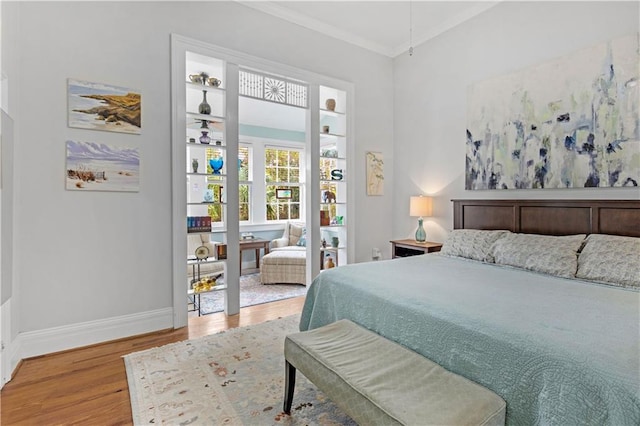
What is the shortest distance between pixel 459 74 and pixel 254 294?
11.8ft

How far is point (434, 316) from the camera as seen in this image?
5.30ft

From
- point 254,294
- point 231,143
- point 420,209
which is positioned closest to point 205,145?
point 231,143

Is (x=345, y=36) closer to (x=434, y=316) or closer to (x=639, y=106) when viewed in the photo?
(x=639, y=106)

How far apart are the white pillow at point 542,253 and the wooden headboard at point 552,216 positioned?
0.22m

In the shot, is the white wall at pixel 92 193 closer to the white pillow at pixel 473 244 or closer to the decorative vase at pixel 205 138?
the decorative vase at pixel 205 138

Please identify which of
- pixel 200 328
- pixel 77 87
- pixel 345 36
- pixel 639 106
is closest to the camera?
pixel 639 106

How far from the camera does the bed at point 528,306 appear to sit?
1.13m

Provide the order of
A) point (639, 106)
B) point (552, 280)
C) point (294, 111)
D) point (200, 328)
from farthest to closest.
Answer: point (294, 111)
point (200, 328)
point (639, 106)
point (552, 280)

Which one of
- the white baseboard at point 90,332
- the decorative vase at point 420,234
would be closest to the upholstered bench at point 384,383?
the white baseboard at point 90,332

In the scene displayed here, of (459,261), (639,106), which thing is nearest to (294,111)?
(459,261)

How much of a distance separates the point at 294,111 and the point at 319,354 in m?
4.63

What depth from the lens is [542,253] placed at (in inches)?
97.0

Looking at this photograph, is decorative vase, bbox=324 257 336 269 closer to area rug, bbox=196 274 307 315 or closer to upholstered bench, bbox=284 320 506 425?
area rug, bbox=196 274 307 315

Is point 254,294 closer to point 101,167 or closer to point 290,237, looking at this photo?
point 290,237
